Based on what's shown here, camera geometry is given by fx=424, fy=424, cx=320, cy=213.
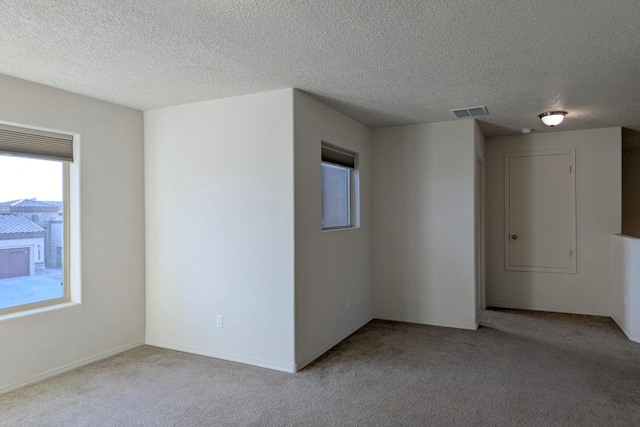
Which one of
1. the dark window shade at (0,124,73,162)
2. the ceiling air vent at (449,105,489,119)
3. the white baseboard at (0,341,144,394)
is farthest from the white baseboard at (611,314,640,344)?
the dark window shade at (0,124,73,162)

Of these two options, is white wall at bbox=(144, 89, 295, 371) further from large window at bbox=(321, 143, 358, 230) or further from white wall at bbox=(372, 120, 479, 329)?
white wall at bbox=(372, 120, 479, 329)

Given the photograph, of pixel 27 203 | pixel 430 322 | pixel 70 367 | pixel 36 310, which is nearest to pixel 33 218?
pixel 27 203

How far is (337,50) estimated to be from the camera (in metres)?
2.74

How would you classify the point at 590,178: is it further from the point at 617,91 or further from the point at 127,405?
the point at 127,405

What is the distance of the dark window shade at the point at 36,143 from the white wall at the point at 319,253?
205 centimetres

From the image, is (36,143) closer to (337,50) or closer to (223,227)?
(223,227)

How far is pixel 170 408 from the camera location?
2.92 metres

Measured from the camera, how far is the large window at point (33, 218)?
339 centimetres

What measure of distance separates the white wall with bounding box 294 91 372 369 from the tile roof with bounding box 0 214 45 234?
88.3 inches

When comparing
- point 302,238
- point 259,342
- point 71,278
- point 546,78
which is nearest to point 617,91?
point 546,78

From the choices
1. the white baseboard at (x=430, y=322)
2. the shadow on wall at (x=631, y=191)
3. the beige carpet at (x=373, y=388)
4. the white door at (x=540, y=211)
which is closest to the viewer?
the beige carpet at (x=373, y=388)

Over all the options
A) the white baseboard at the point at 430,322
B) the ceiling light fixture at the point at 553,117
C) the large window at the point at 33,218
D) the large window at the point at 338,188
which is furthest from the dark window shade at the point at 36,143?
the ceiling light fixture at the point at 553,117

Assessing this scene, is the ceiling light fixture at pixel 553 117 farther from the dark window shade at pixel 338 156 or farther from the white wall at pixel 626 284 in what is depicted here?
the dark window shade at pixel 338 156

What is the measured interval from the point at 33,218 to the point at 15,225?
0.16m
